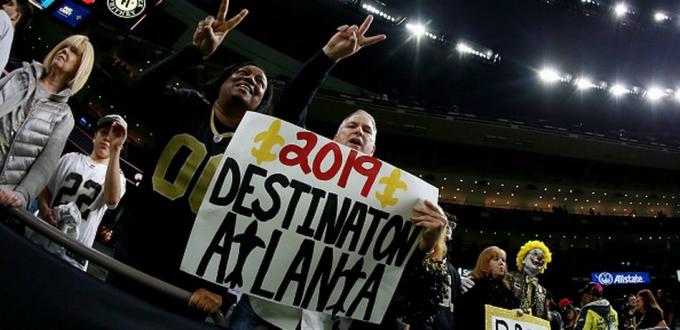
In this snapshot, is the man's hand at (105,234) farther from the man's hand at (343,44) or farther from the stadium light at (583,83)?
the stadium light at (583,83)

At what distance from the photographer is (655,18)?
24.9 m

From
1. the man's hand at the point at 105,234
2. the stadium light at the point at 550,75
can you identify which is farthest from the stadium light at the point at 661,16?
the man's hand at the point at 105,234

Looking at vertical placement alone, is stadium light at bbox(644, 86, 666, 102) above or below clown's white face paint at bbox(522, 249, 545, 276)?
above

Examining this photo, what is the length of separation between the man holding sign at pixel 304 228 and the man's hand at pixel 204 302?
0.26ft

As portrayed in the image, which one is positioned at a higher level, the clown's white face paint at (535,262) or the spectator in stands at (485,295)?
the clown's white face paint at (535,262)


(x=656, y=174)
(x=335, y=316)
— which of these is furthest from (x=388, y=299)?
(x=656, y=174)

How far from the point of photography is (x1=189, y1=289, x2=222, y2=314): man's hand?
1551mm

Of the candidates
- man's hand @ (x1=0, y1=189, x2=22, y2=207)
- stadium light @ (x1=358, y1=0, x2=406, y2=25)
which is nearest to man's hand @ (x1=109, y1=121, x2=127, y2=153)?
man's hand @ (x1=0, y1=189, x2=22, y2=207)

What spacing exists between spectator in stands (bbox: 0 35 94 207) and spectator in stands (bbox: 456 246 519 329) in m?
2.91

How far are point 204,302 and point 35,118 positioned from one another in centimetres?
137

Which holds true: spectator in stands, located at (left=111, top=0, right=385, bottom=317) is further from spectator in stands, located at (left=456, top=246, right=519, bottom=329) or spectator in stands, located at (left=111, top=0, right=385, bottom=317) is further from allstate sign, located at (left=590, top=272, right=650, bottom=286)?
allstate sign, located at (left=590, top=272, right=650, bottom=286)

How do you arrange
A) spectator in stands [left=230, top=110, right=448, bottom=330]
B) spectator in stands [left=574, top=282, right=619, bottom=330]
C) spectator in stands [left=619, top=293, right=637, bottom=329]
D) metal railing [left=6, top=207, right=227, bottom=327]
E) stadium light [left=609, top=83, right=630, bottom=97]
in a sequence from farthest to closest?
stadium light [left=609, top=83, right=630, bottom=97]
spectator in stands [left=619, top=293, right=637, bottom=329]
spectator in stands [left=574, top=282, right=619, bottom=330]
spectator in stands [left=230, top=110, right=448, bottom=330]
metal railing [left=6, top=207, right=227, bottom=327]

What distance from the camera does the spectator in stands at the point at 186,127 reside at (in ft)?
6.33

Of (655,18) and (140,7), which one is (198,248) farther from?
(655,18)
